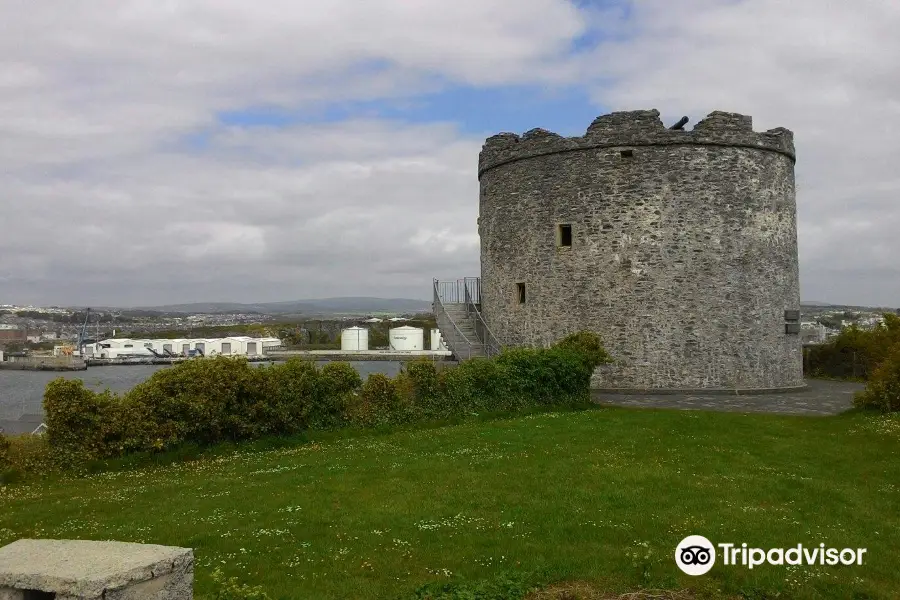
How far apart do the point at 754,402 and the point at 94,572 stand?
59.3ft

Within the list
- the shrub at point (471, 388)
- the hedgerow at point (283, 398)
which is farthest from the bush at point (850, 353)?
the shrub at point (471, 388)

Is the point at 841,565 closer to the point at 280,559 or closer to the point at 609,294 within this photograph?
the point at 280,559

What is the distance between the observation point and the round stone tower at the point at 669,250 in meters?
21.2

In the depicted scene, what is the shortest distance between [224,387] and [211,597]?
31.4ft

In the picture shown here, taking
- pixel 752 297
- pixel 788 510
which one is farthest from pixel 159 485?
pixel 752 297

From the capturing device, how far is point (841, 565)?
650cm

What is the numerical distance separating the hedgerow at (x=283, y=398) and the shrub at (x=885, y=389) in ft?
20.1

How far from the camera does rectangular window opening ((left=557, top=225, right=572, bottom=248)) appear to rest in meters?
22.3

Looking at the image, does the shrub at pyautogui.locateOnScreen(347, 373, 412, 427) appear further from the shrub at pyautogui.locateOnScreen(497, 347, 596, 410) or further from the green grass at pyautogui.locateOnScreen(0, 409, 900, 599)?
the shrub at pyautogui.locateOnScreen(497, 347, 596, 410)

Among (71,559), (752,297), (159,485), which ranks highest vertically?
(752,297)

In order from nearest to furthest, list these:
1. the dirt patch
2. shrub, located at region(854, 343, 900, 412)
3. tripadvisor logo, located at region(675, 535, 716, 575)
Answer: the dirt patch
tripadvisor logo, located at region(675, 535, 716, 575)
shrub, located at region(854, 343, 900, 412)

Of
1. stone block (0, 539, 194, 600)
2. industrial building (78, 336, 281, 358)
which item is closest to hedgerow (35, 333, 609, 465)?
stone block (0, 539, 194, 600)

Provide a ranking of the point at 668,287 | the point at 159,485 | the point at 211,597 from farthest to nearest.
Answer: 1. the point at 668,287
2. the point at 159,485
3. the point at 211,597

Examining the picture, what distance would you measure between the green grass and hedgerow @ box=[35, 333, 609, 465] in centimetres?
81
